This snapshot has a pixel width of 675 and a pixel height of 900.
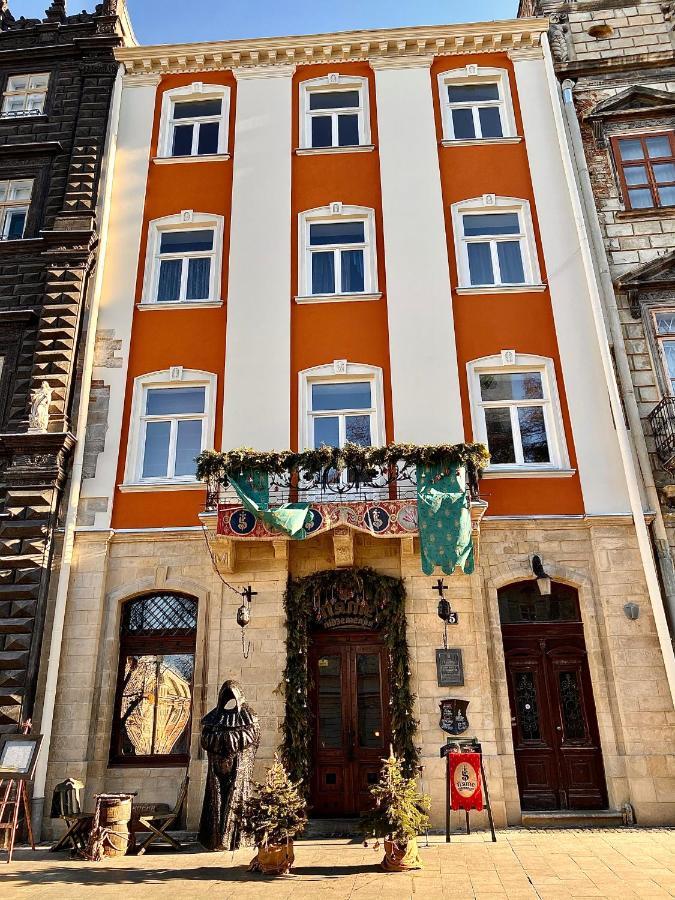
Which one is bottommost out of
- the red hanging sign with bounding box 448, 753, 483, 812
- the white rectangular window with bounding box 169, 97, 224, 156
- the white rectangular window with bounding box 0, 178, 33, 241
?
the red hanging sign with bounding box 448, 753, 483, 812

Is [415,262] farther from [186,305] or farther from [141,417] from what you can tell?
[141,417]

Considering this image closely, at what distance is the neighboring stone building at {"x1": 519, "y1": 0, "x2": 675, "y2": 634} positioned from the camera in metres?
12.9

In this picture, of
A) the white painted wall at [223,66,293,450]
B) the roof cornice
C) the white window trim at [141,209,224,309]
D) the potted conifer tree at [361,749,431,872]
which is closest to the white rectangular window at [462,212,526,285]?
the white painted wall at [223,66,293,450]

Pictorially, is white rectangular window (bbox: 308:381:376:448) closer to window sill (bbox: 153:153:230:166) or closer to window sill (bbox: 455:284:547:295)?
window sill (bbox: 455:284:547:295)

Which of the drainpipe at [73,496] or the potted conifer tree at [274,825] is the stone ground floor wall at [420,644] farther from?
the potted conifer tree at [274,825]

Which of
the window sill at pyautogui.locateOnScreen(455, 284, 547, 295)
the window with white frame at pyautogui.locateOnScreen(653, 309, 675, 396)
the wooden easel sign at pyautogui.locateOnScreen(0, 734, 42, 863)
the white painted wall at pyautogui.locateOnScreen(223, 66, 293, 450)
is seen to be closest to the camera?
the wooden easel sign at pyautogui.locateOnScreen(0, 734, 42, 863)

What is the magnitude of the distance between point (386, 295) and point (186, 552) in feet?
20.9

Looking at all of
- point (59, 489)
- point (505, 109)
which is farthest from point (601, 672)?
point (505, 109)

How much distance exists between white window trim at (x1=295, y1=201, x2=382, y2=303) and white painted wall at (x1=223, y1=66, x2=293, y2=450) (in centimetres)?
33

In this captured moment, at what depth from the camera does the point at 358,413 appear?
13.6m

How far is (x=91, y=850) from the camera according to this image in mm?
9008

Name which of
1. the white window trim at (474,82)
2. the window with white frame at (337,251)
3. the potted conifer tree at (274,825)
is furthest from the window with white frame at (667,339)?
the potted conifer tree at (274,825)

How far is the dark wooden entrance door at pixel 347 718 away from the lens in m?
11.4

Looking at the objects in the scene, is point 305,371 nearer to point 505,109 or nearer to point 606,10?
point 505,109
